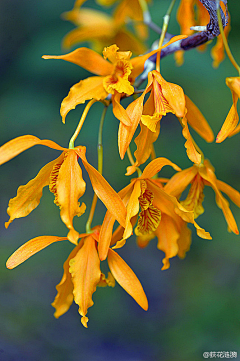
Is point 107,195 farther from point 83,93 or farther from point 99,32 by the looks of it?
point 99,32

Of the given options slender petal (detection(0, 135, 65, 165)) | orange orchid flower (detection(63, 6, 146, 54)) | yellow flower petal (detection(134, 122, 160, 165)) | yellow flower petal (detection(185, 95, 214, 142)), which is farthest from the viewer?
orange orchid flower (detection(63, 6, 146, 54))

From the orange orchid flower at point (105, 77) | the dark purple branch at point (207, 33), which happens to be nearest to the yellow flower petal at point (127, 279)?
the orange orchid flower at point (105, 77)

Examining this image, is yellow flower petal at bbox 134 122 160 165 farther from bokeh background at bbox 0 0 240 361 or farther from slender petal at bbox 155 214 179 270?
bokeh background at bbox 0 0 240 361

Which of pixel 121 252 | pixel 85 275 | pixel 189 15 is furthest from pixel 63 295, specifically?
pixel 121 252

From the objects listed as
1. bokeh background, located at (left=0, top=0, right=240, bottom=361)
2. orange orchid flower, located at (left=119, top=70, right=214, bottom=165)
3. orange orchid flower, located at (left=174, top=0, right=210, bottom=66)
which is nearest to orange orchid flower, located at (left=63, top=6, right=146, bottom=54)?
orange orchid flower, located at (left=174, top=0, right=210, bottom=66)

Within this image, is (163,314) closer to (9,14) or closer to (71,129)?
(71,129)

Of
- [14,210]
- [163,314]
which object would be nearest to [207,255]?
[163,314]
